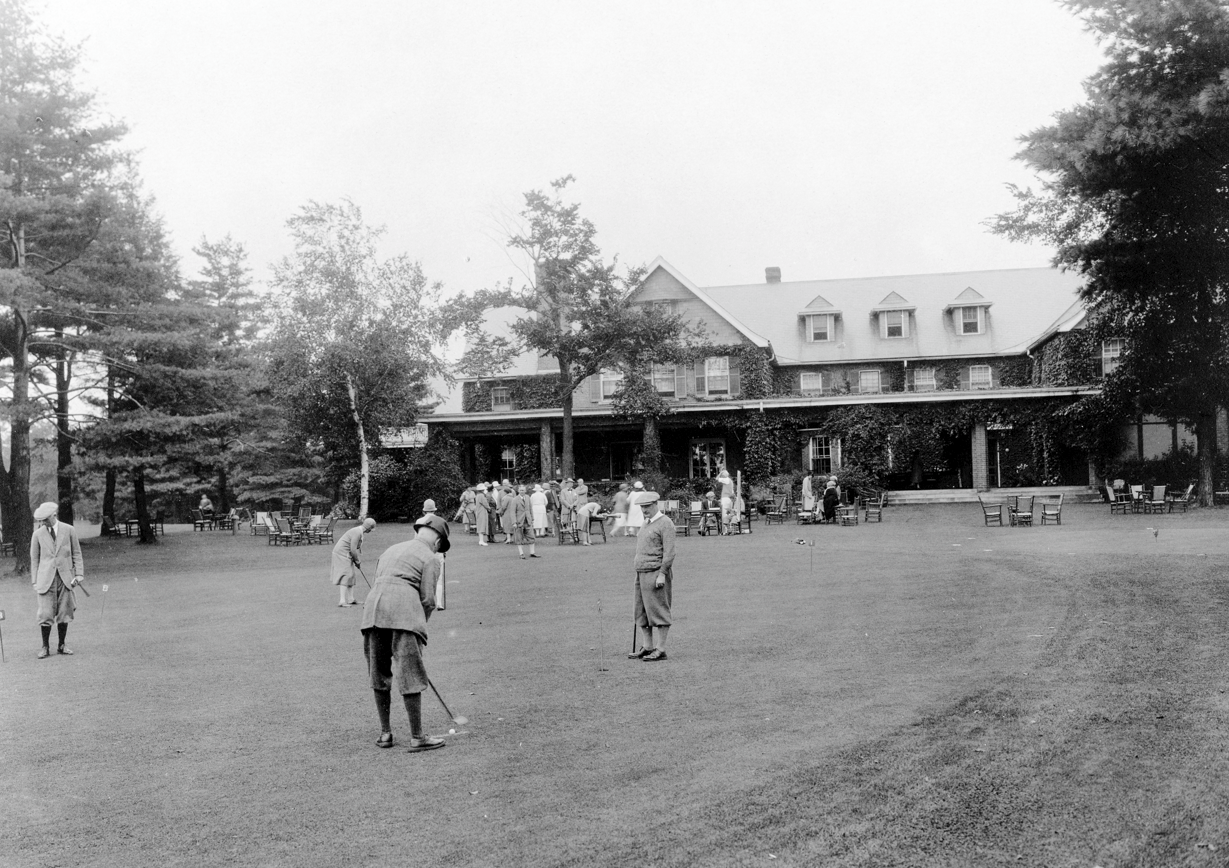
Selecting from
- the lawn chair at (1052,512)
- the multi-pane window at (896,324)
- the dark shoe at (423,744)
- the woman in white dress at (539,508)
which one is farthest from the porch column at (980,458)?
the dark shoe at (423,744)

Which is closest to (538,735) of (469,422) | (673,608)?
(673,608)

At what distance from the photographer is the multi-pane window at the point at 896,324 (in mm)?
41969

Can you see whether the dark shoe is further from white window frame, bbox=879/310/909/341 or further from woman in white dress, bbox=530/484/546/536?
white window frame, bbox=879/310/909/341

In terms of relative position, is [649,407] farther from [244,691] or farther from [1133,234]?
[244,691]

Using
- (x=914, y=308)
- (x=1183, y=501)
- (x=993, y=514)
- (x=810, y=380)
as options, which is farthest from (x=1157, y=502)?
(x=810, y=380)

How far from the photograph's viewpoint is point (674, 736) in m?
A: 7.39

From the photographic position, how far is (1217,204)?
20031 mm

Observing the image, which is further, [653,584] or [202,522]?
[202,522]

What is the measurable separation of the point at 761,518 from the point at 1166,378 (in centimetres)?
1230

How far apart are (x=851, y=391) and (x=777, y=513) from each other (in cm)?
1207

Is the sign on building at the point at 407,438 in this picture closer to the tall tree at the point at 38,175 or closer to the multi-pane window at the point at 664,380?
the multi-pane window at the point at 664,380

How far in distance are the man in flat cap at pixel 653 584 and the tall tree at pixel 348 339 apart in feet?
86.8

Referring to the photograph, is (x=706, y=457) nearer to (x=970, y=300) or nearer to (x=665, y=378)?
(x=665, y=378)

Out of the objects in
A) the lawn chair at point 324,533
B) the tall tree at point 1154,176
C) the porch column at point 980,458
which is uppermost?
the tall tree at point 1154,176
